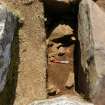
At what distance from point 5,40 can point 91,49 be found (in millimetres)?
509

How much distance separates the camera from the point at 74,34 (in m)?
3.22

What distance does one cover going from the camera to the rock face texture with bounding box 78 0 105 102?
9.00ft

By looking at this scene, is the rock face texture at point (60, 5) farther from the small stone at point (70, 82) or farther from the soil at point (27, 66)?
the small stone at point (70, 82)

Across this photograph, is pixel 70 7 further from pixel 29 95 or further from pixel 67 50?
pixel 29 95

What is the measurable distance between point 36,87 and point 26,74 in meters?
0.10

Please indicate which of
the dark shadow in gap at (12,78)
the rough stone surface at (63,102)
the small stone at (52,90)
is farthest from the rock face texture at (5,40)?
the small stone at (52,90)

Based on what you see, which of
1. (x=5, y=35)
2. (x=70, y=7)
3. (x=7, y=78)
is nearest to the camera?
(x=5, y=35)

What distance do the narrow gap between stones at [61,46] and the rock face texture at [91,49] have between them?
0.12 metres

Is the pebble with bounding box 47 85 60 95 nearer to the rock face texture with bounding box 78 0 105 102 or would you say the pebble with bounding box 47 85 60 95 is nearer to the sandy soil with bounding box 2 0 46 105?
the sandy soil with bounding box 2 0 46 105

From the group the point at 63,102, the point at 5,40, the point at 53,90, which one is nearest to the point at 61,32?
the point at 53,90

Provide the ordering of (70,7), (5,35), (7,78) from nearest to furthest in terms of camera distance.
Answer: (5,35)
(7,78)
(70,7)

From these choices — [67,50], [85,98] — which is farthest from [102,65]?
[67,50]

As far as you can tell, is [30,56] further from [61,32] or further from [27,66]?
[61,32]

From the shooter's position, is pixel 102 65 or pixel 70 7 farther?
pixel 70 7
